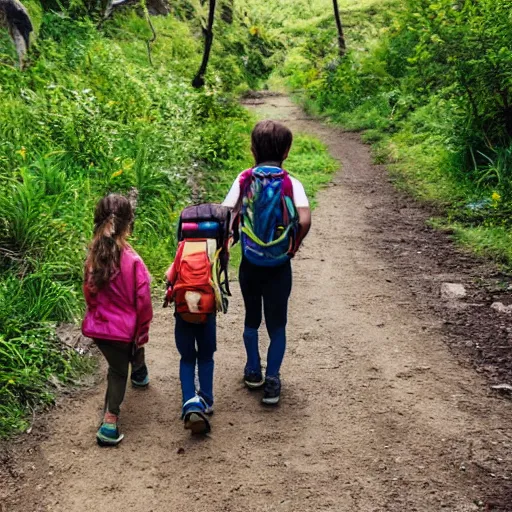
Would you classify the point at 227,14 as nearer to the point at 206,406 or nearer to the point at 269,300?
the point at 269,300

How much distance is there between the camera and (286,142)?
3693mm

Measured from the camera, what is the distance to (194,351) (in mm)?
3768

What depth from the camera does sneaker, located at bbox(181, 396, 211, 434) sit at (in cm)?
353

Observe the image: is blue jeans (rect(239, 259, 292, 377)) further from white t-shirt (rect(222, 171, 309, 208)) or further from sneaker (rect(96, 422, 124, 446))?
sneaker (rect(96, 422, 124, 446))

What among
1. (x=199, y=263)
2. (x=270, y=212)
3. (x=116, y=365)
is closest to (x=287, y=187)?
(x=270, y=212)

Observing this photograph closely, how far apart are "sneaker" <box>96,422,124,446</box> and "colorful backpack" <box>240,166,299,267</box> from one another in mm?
1296

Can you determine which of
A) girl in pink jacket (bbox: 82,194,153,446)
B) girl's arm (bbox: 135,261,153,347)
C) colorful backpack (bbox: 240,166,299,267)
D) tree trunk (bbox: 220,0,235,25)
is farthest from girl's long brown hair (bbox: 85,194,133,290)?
tree trunk (bbox: 220,0,235,25)

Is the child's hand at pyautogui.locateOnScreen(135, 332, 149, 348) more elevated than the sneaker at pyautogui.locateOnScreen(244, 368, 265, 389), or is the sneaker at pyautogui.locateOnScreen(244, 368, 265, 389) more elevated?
the child's hand at pyautogui.locateOnScreen(135, 332, 149, 348)

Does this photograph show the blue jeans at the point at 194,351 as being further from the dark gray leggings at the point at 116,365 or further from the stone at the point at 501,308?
the stone at the point at 501,308

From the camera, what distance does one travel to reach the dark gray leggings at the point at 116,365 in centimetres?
358

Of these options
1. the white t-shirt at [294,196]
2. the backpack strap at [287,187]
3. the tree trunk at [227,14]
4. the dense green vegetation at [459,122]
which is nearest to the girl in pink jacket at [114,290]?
the white t-shirt at [294,196]

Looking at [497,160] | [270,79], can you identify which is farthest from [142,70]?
[270,79]

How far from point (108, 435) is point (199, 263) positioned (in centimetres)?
117

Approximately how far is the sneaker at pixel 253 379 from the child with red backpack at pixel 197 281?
23.4 inches
